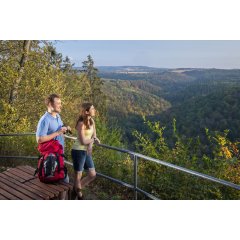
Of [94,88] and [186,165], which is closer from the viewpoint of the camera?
[186,165]

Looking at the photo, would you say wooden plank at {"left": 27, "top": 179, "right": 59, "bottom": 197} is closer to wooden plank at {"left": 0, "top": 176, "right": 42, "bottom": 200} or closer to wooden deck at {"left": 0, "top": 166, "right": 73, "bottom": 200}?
wooden deck at {"left": 0, "top": 166, "right": 73, "bottom": 200}

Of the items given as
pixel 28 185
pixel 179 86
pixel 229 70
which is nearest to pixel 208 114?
pixel 179 86

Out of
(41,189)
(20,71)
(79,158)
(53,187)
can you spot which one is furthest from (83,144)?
(20,71)

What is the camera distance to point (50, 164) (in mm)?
4305

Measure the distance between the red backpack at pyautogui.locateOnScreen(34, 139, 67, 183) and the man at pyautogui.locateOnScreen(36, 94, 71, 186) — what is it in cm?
10

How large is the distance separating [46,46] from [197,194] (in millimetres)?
3904

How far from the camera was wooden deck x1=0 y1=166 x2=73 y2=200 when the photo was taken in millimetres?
4027

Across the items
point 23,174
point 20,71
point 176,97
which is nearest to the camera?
point 23,174

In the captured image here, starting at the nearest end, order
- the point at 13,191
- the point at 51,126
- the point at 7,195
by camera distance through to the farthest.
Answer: the point at 7,195
the point at 13,191
the point at 51,126

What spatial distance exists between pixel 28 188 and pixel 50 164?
35cm

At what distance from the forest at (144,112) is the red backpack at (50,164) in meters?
1.39

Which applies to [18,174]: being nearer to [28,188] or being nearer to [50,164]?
[28,188]

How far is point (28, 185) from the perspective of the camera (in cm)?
432
